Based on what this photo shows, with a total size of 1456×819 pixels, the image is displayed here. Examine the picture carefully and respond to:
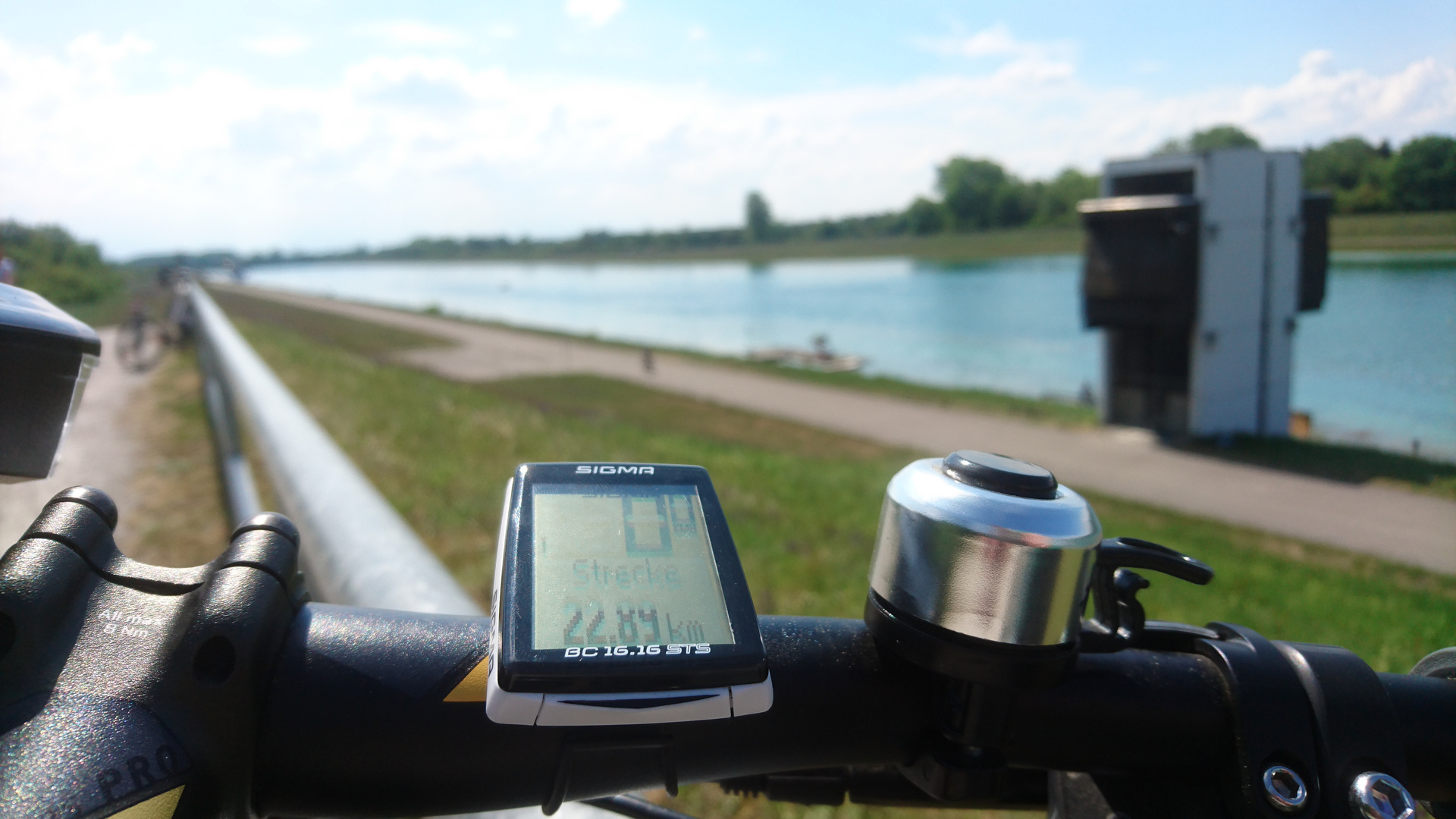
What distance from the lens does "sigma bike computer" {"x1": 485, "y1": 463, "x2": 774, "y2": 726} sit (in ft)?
2.79

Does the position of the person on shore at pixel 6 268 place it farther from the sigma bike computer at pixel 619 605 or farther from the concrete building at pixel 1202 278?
the concrete building at pixel 1202 278

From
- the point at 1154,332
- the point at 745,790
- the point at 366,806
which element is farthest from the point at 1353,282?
the point at 1154,332

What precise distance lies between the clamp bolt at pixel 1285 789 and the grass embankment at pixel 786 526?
0.83 metres

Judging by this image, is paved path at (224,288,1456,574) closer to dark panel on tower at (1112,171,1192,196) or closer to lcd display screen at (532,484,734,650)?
lcd display screen at (532,484,734,650)

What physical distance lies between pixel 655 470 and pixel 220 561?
1.50 feet

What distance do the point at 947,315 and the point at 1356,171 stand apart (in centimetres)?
4395

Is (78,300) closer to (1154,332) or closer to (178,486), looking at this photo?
(178,486)

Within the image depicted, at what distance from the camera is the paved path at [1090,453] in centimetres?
580

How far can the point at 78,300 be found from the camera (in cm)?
206

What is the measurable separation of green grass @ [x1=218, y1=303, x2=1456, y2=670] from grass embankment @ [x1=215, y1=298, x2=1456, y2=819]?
0.8 inches

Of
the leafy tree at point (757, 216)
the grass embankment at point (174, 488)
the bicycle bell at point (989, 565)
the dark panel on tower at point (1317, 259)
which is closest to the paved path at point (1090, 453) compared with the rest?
the dark panel on tower at point (1317, 259)

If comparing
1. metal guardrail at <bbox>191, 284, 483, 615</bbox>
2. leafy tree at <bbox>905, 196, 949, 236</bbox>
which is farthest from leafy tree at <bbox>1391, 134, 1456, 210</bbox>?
leafy tree at <bbox>905, 196, 949, 236</bbox>

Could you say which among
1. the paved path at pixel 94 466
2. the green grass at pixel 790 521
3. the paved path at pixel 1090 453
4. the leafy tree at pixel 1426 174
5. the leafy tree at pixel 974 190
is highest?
the leafy tree at pixel 974 190

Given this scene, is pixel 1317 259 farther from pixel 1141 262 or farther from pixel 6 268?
pixel 1141 262
